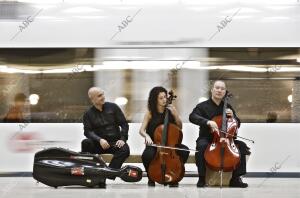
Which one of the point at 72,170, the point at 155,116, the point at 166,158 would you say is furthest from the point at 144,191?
the point at 155,116

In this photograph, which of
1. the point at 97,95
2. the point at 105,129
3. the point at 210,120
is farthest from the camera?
the point at 105,129

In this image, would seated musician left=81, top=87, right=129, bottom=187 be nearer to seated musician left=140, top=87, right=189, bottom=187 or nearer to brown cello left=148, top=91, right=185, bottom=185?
seated musician left=140, top=87, right=189, bottom=187

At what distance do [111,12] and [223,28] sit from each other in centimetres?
163

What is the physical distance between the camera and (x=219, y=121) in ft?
29.2

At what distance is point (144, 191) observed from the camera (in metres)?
8.74

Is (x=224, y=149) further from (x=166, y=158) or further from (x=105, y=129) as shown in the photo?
(x=105, y=129)

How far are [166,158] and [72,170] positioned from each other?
1060 millimetres

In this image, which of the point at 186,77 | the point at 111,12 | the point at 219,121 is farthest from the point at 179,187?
the point at 111,12

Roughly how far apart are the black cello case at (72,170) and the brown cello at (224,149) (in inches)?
36.1

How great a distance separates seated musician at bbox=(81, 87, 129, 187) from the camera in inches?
369

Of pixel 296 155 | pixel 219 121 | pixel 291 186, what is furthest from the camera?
pixel 296 155

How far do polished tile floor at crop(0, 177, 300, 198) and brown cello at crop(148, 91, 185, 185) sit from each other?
0.45 feet

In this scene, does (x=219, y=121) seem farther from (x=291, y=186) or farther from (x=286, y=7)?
(x=286, y=7)

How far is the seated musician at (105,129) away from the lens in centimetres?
938
